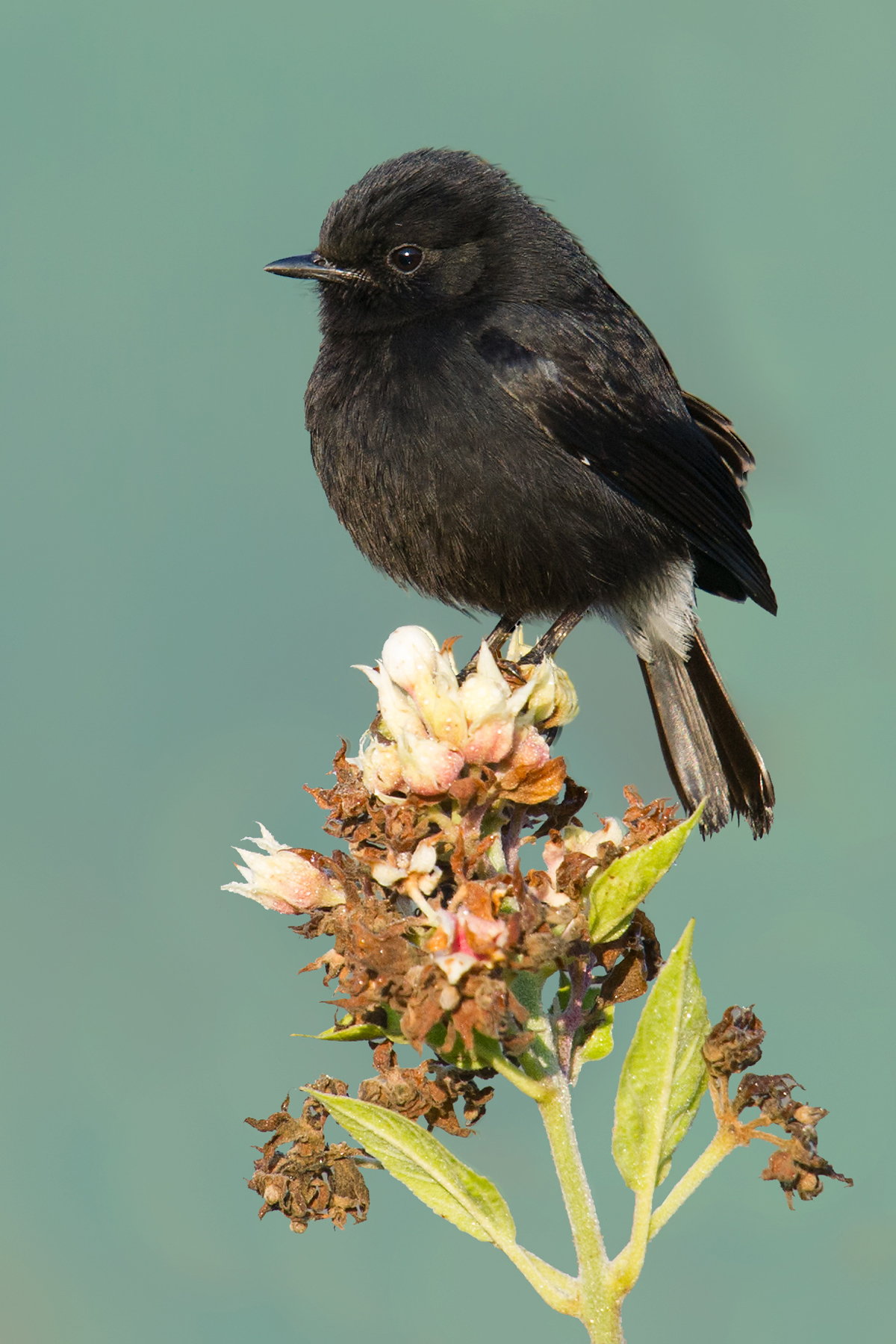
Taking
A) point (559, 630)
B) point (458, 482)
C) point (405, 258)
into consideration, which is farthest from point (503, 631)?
point (405, 258)

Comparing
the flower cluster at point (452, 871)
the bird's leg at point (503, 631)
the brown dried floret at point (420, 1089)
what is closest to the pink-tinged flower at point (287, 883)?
the flower cluster at point (452, 871)

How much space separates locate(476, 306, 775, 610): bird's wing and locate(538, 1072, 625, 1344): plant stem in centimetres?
238

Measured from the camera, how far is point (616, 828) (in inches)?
75.0

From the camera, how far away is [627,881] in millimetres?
1709

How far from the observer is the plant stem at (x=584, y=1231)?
1.58 metres

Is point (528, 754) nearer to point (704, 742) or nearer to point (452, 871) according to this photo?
point (452, 871)

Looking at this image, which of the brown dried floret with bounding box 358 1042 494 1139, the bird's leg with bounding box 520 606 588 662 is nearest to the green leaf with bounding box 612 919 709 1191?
the brown dried floret with bounding box 358 1042 494 1139

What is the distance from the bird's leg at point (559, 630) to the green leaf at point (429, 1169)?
2.28 meters

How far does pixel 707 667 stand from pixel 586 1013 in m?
2.52

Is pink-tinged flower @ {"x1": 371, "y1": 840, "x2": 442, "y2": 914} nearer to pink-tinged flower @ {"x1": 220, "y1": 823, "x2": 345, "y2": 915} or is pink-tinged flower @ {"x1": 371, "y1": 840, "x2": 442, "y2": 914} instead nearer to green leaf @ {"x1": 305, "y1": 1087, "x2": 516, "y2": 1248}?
pink-tinged flower @ {"x1": 220, "y1": 823, "x2": 345, "y2": 915}

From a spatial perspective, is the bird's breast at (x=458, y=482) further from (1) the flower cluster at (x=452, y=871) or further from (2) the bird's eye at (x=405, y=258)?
(1) the flower cluster at (x=452, y=871)

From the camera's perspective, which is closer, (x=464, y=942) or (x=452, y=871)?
(x=464, y=942)

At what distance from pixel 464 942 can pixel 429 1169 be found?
14.8 inches

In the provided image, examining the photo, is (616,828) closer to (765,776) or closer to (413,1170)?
(413,1170)
